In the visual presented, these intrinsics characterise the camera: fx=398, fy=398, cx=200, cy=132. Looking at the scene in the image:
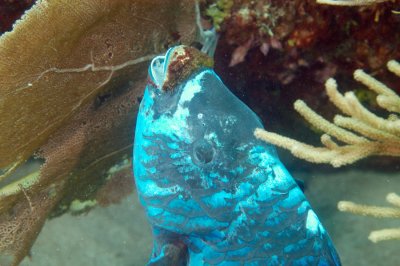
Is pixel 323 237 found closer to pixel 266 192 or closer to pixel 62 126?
pixel 266 192

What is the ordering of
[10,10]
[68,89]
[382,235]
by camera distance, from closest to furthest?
[382,235]
[68,89]
[10,10]

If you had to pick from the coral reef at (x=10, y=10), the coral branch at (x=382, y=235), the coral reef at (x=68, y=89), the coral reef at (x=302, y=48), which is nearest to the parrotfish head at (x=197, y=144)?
the coral branch at (x=382, y=235)

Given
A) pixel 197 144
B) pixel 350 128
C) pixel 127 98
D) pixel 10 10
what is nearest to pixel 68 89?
pixel 127 98

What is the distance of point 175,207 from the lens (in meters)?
2.29

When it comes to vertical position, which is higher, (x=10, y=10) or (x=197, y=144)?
(x=10, y=10)

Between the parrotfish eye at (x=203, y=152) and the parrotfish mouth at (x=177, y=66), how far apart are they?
359 millimetres

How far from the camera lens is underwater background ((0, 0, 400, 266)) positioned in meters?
2.57

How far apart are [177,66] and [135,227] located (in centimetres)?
273

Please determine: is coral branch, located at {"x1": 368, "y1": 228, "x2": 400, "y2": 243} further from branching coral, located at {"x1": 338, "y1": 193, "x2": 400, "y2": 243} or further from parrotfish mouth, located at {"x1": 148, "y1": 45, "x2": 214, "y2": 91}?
parrotfish mouth, located at {"x1": 148, "y1": 45, "x2": 214, "y2": 91}

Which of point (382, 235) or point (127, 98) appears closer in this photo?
point (382, 235)

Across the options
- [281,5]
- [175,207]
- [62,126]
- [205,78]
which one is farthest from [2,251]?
[281,5]

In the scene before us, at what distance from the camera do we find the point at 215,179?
2.21m

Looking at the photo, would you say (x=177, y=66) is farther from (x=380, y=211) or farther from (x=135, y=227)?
(x=135, y=227)

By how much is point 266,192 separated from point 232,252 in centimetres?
41
